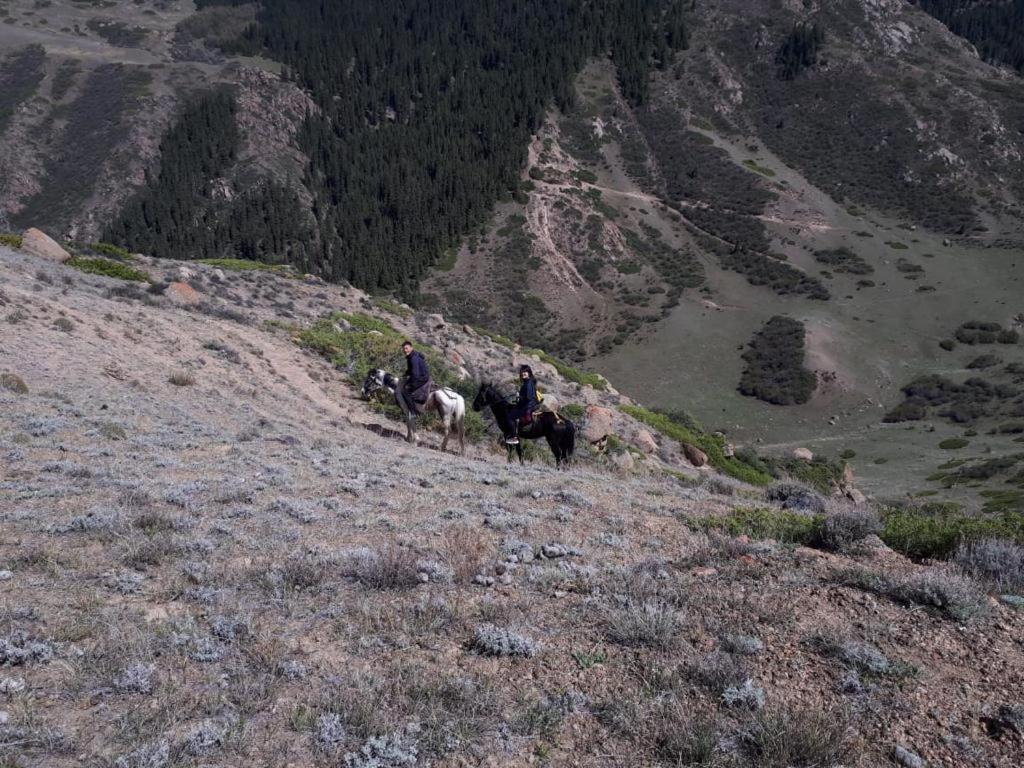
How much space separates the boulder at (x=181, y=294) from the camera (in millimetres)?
25766

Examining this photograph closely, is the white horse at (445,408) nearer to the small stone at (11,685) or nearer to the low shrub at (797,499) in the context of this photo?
the low shrub at (797,499)

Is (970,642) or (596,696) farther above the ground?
(970,642)

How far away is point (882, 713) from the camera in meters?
4.09

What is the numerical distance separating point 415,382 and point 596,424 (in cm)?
920

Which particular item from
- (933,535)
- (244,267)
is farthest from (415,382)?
(244,267)

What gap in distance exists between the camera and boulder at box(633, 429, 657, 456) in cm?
2461

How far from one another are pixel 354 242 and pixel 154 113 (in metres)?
40.9

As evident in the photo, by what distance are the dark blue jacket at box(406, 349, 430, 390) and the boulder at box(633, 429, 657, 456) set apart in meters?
11.3

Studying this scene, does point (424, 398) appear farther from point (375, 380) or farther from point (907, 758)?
point (907, 758)

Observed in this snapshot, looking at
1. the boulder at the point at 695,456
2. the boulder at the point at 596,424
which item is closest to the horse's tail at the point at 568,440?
the boulder at the point at 596,424

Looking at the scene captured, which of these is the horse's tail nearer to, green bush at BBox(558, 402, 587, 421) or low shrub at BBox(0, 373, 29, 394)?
green bush at BBox(558, 402, 587, 421)

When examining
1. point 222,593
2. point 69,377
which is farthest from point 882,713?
point 69,377

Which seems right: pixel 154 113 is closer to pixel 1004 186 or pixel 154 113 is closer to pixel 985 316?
pixel 985 316

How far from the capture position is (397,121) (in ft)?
382
